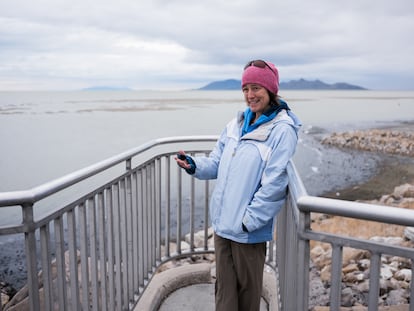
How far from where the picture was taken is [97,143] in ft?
72.7

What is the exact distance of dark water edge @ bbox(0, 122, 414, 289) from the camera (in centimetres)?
1216

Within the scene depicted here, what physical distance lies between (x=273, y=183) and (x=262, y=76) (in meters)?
0.63

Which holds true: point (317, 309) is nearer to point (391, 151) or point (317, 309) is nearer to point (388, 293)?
point (388, 293)

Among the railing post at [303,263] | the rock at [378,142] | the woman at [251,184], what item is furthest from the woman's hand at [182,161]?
the rock at [378,142]

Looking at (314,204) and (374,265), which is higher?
(314,204)

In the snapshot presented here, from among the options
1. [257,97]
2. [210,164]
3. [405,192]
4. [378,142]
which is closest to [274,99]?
A: [257,97]

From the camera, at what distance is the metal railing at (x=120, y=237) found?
152 centimetres

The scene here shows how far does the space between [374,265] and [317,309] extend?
2.46 meters

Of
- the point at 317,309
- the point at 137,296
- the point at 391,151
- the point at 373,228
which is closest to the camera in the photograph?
the point at 137,296

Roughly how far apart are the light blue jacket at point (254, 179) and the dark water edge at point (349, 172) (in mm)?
5774

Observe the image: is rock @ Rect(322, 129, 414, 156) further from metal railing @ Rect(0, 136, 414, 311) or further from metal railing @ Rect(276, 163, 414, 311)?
metal railing @ Rect(276, 163, 414, 311)

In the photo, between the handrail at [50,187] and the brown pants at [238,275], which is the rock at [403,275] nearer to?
the brown pants at [238,275]

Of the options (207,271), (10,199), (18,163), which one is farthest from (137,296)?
(18,163)

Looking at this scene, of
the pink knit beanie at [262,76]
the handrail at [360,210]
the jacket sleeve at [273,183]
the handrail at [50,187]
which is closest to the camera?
the handrail at [360,210]
